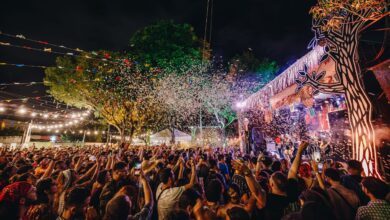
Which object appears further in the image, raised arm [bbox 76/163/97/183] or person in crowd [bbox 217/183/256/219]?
raised arm [bbox 76/163/97/183]

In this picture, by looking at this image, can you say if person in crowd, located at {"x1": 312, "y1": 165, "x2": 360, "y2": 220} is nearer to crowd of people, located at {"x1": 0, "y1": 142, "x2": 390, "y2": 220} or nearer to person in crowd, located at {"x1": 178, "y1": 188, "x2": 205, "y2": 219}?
crowd of people, located at {"x1": 0, "y1": 142, "x2": 390, "y2": 220}

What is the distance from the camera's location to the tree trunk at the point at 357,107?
14.3ft

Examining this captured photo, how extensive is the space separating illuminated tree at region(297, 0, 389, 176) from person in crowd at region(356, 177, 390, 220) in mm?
2206

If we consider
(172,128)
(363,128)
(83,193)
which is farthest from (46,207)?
(172,128)

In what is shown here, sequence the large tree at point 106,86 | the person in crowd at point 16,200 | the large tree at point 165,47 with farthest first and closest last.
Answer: the large tree at point 106,86 → the large tree at point 165,47 → the person in crowd at point 16,200

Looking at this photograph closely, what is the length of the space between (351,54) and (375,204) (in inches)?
152

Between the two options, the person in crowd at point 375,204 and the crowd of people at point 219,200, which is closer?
the crowd of people at point 219,200

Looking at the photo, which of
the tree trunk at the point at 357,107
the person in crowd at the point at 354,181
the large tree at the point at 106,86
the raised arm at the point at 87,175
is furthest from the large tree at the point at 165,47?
the person in crowd at the point at 354,181

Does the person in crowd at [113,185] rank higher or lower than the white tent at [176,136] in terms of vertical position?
lower

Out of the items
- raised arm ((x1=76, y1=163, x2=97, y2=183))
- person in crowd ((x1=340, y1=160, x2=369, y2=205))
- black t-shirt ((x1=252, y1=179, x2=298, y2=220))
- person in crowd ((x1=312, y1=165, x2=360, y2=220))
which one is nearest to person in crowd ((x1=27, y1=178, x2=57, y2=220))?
raised arm ((x1=76, y1=163, x2=97, y2=183))

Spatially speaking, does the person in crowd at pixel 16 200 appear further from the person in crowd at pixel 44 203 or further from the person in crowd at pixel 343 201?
the person in crowd at pixel 343 201

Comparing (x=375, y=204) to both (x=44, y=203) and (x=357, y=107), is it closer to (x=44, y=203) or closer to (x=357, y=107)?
(x=357, y=107)

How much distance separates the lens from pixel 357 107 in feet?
15.2

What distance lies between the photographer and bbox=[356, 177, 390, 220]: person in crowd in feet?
7.80
